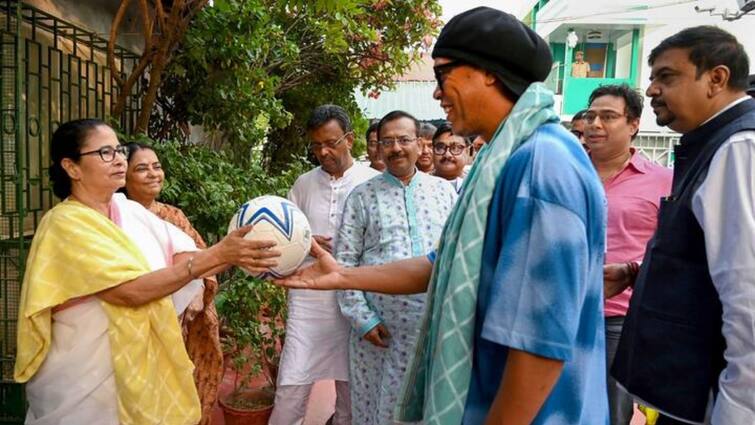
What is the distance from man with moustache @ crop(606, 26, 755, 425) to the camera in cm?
158

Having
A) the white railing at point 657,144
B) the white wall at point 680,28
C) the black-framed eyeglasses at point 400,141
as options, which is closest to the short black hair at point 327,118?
the black-framed eyeglasses at point 400,141

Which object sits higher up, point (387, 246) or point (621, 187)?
point (621, 187)

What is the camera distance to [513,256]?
1289mm

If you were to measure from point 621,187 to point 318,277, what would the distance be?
1860 mm

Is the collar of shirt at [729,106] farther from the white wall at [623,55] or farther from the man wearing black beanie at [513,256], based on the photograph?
the white wall at [623,55]

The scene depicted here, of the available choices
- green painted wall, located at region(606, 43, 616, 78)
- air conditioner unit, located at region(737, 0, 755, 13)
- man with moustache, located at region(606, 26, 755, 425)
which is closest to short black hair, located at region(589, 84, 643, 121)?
man with moustache, located at region(606, 26, 755, 425)

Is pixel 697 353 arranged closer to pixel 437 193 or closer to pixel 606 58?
pixel 437 193

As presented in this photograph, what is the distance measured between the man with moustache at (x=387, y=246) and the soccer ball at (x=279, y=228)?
1002mm

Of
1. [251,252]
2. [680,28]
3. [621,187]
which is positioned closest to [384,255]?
[251,252]

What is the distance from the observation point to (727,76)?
1.89m

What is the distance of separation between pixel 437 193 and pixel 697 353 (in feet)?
5.90

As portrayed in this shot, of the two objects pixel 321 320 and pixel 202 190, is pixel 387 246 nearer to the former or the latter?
pixel 321 320

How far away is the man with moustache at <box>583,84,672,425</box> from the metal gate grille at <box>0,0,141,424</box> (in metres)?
3.39

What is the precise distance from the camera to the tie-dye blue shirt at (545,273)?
125 centimetres
